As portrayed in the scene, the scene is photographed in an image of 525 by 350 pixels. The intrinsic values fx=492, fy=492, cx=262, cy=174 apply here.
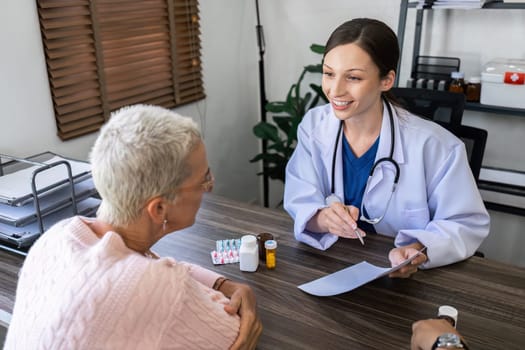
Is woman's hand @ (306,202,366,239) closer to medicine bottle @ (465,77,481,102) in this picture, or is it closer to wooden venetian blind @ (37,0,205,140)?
wooden venetian blind @ (37,0,205,140)

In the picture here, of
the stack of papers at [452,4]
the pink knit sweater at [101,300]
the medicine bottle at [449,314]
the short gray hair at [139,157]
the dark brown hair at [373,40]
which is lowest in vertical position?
the medicine bottle at [449,314]

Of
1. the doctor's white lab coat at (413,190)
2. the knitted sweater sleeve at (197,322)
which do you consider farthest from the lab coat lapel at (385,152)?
the knitted sweater sleeve at (197,322)

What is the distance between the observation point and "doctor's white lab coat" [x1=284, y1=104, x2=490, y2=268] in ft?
4.44

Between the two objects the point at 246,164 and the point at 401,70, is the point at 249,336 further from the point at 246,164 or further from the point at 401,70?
the point at 246,164

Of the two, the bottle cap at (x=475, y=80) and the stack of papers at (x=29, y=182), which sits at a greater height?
the bottle cap at (x=475, y=80)

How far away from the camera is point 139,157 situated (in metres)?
0.82

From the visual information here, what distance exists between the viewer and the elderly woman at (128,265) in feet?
2.53

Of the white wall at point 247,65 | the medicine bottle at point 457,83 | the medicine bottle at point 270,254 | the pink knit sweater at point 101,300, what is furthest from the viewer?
the medicine bottle at point 457,83

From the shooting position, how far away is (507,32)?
2385mm

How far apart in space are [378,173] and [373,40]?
0.39 m

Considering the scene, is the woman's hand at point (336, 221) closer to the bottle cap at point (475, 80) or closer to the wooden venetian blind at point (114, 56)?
the wooden venetian blind at point (114, 56)

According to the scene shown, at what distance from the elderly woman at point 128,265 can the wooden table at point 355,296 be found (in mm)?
198

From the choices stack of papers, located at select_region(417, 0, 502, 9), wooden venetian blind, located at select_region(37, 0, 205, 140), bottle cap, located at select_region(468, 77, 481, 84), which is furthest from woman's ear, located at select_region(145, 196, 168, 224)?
bottle cap, located at select_region(468, 77, 481, 84)

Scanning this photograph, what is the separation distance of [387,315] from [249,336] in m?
0.33
